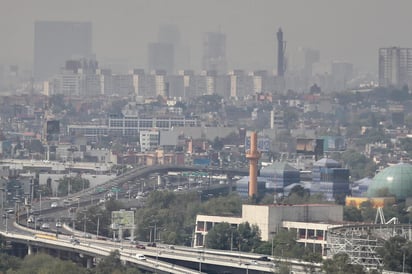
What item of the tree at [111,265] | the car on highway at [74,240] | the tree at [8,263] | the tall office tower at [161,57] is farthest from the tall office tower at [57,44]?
the tree at [111,265]

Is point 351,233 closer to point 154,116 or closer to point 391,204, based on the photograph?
point 391,204

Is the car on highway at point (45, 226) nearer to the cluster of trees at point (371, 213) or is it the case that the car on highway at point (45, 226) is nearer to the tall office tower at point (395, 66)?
the cluster of trees at point (371, 213)

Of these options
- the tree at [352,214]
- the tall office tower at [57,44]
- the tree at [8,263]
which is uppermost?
the tall office tower at [57,44]

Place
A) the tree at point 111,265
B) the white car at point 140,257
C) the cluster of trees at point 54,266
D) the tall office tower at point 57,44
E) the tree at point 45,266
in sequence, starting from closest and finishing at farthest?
the tree at point 45,266 → the cluster of trees at point 54,266 → the tree at point 111,265 → the white car at point 140,257 → the tall office tower at point 57,44

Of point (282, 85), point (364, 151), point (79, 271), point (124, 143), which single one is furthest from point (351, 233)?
point (282, 85)

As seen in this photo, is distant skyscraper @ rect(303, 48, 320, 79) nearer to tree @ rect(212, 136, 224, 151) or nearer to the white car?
tree @ rect(212, 136, 224, 151)

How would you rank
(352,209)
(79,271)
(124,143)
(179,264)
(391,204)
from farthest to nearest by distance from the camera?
(124,143) < (391,204) < (352,209) < (179,264) < (79,271)

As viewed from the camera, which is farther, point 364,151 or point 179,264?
point 364,151
